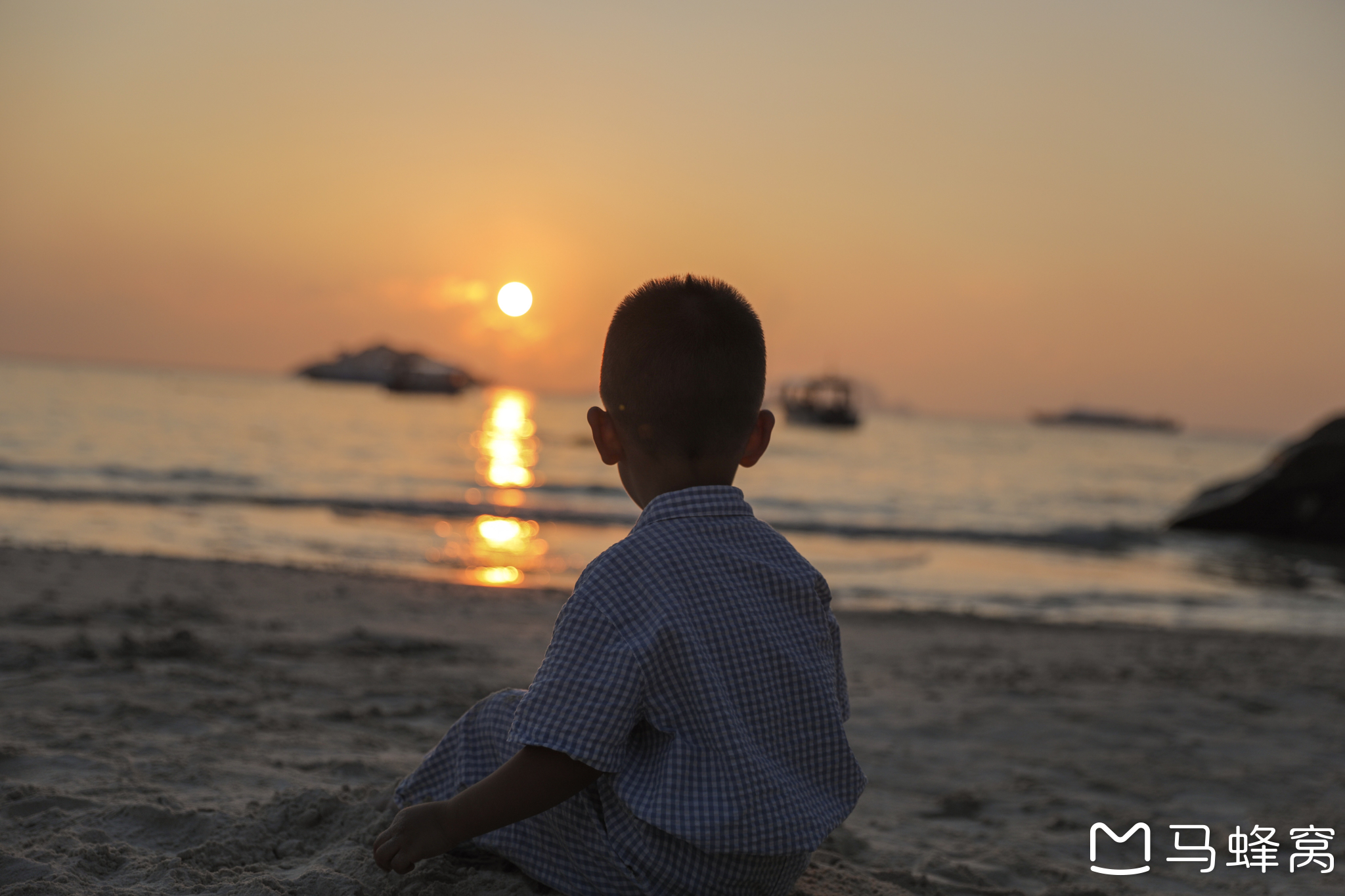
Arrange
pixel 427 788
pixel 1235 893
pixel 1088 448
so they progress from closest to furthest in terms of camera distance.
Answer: pixel 427 788, pixel 1235 893, pixel 1088 448

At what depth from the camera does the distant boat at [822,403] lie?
5522 cm

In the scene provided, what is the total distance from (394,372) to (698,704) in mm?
85153

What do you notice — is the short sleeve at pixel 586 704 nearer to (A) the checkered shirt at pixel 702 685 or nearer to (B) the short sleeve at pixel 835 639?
(A) the checkered shirt at pixel 702 685

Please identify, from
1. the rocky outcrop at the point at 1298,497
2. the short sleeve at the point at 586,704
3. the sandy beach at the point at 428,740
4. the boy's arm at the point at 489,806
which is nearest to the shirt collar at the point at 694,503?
the short sleeve at the point at 586,704

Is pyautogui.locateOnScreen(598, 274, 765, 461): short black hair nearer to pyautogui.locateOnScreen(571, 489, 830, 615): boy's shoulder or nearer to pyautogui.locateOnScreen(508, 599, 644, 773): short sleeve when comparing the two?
pyautogui.locateOnScreen(571, 489, 830, 615): boy's shoulder

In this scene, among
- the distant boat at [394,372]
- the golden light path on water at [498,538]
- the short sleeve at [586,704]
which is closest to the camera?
the short sleeve at [586,704]

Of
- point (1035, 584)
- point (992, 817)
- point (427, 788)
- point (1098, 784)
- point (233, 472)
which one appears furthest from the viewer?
point (233, 472)

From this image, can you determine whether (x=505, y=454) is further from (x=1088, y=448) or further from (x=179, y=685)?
(x=1088, y=448)

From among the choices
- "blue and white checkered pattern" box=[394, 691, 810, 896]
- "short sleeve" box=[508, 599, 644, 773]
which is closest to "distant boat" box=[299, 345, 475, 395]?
"blue and white checkered pattern" box=[394, 691, 810, 896]

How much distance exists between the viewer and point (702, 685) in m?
1.41

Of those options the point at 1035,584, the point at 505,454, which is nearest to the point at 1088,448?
the point at 505,454

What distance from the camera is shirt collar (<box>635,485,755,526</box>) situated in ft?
4.90

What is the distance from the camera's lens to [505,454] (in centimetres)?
2784

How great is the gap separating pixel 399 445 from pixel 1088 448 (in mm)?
52633
